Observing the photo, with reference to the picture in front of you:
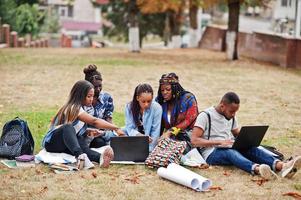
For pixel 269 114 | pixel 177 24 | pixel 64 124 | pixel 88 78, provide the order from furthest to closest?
1. pixel 177 24
2. pixel 269 114
3. pixel 88 78
4. pixel 64 124

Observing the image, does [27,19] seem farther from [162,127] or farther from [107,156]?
[107,156]

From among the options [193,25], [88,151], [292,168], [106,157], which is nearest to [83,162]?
[106,157]

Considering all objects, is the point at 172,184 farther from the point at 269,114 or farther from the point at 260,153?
the point at 269,114

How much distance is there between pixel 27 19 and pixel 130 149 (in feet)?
118

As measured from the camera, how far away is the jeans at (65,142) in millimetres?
7742

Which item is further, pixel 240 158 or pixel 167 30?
pixel 167 30

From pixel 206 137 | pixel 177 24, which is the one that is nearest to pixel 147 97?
pixel 206 137

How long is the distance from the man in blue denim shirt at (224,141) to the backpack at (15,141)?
6.61 ft

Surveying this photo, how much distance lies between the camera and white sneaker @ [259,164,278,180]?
24.0 ft

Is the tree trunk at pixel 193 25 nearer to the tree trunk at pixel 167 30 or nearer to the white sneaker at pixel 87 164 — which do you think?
the tree trunk at pixel 167 30

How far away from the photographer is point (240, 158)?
770 centimetres

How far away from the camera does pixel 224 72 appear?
67.9ft

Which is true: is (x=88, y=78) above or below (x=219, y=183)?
above

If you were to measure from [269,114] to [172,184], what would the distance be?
5.84 metres
